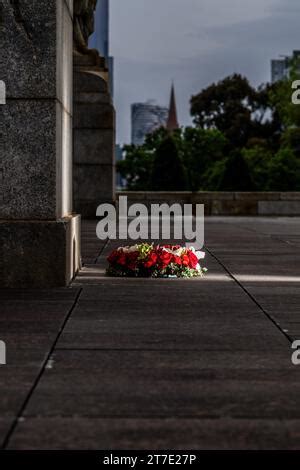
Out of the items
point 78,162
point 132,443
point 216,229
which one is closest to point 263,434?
point 132,443

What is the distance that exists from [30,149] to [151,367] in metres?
4.25

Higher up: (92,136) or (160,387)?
(92,136)

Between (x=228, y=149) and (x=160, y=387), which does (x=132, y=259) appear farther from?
(x=228, y=149)

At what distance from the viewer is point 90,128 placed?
927 inches

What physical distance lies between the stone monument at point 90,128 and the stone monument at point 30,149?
14177 millimetres

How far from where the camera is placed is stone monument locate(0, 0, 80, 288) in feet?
29.2

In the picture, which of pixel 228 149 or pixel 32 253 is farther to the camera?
pixel 228 149

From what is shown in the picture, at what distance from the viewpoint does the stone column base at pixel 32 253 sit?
8891 mm

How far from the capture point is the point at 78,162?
2341 cm

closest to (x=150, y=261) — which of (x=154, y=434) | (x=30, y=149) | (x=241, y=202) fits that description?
(x=30, y=149)

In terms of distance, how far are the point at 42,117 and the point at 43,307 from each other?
87.6 inches

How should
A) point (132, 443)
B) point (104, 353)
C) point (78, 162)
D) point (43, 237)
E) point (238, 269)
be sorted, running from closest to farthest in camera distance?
point (132, 443)
point (104, 353)
point (43, 237)
point (238, 269)
point (78, 162)

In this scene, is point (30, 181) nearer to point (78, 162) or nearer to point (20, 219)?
point (20, 219)

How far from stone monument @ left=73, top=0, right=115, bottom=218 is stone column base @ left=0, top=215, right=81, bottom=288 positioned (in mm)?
14475
